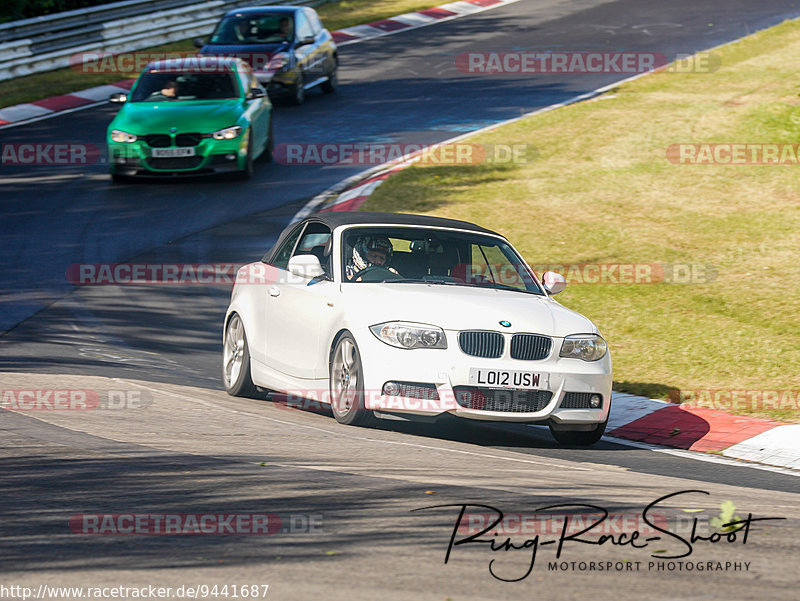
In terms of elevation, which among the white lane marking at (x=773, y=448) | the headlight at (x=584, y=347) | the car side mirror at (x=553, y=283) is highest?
the car side mirror at (x=553, y=283)

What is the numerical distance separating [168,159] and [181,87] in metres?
1.53

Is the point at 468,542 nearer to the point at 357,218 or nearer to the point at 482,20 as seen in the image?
the point at 357,218

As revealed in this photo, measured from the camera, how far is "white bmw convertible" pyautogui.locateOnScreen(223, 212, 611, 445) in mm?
8383

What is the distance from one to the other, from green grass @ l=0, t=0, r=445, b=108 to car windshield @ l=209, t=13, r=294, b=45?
11.7 feet

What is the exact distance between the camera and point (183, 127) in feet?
61.8

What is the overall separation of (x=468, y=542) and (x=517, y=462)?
2546mm

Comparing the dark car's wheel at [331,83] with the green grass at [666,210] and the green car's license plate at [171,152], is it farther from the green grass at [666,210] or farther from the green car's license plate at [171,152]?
the green car's license plate at [171,152]

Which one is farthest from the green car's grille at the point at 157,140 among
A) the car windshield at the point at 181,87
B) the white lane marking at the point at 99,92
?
the white lane marking at the point at 99,92

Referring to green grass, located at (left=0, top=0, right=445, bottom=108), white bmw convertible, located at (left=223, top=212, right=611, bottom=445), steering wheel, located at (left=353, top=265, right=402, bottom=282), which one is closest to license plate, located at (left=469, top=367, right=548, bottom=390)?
white bmw convertible, located at (left=223, top=212, right=611, bottom=445)

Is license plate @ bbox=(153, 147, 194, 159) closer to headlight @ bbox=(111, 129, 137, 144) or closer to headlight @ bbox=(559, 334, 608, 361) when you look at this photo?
headlight @ bbox=(111, 129, 137, 144)

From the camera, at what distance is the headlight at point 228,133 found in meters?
19.0

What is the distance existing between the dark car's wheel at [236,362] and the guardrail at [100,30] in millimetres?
19125

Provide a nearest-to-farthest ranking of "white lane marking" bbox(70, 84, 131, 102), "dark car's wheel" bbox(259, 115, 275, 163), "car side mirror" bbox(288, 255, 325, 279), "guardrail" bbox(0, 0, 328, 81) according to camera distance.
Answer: "car side mirror" bbox(288, 255, 325, 279) < "dark car's wheel" bbox(259, 115, 275, 163) < "white lane marking" bbox(70, 84, 131, 102) < "guardrail" bbox(0, 0, 328, 81)

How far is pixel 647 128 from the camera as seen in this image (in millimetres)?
22766
